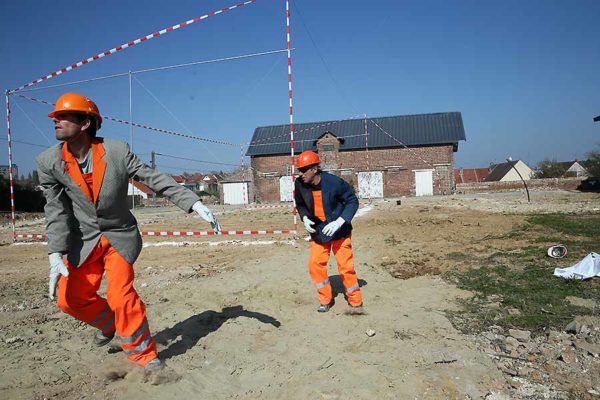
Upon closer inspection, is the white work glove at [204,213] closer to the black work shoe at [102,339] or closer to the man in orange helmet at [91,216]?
the man in orange helmet at [91,216]

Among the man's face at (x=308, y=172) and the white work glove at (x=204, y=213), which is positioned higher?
the man's face at (x=308, y=172)

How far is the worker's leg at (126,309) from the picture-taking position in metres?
3.11

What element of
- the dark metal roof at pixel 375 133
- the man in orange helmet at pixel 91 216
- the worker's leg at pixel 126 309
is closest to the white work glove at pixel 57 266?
the man in orange helmet at pixel 91 216

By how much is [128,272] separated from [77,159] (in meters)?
0.95

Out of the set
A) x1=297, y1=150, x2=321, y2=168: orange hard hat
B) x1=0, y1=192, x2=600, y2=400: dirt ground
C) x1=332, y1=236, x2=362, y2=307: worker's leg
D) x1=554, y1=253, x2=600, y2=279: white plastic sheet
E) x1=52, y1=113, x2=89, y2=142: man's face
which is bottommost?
x1=0, y1=192, x2=600, y2=400: dirt ground

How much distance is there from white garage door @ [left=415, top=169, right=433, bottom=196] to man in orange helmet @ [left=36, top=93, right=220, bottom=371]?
121 feet

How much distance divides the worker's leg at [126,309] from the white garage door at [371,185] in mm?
36722

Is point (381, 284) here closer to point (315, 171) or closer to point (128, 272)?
point (315, 171)

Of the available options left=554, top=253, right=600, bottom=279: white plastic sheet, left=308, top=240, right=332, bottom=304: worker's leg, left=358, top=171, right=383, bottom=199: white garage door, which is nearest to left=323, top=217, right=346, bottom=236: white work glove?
left=308, top=240, right=332, bottom=304: worker's leg

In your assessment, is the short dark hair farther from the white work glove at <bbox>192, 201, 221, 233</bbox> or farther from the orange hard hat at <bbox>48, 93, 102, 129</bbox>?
the white work glove at <bbox>192, 201, 221, 233</bbox>

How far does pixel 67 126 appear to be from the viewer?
3.14 m

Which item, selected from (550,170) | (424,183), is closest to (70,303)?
(424,183)

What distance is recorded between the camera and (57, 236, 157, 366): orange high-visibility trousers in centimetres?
312

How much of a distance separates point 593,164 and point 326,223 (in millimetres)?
39405
